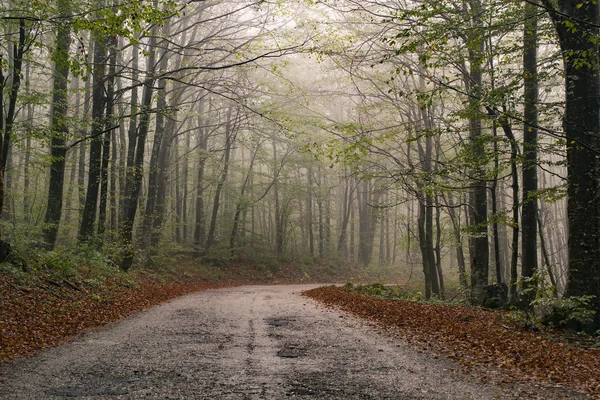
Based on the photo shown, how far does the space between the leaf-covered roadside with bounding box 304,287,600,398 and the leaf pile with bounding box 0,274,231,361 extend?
5754 mm

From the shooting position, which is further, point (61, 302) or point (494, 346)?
point (61, 302)

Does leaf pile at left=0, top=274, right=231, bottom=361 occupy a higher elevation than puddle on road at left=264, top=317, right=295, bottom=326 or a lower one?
higher

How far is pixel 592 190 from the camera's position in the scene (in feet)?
25.8

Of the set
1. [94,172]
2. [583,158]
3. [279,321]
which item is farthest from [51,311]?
[583,158]

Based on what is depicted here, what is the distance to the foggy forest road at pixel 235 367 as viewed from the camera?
4.39 m

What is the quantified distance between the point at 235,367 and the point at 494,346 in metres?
4.26

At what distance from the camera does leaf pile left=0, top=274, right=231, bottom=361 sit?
21.1 feet

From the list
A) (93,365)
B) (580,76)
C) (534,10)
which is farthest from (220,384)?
(534,10)

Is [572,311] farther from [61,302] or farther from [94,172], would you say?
[94,172]

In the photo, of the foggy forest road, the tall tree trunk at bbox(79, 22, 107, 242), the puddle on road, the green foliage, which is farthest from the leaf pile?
the green foliage

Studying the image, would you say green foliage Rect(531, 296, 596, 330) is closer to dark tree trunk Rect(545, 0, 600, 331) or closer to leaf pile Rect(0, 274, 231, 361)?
dark tree trunk Rect(545, 0, 600, 331)

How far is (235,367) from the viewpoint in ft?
17.3

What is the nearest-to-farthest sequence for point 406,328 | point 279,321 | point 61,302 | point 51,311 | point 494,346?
point 494,346 → point 51,311 → point 406,328 → point 279,321 → point 61,302

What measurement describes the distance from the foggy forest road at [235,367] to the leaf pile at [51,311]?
457 millimetres
